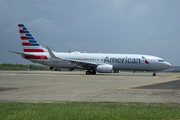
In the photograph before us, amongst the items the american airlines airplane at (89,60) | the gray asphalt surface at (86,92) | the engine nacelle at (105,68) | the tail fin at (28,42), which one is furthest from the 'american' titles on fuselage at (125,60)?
the gray asphalt surface at (86,92)

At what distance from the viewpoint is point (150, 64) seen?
1469 inches

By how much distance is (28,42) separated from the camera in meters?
41.2

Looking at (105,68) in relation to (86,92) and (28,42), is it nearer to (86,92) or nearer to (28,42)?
(28,42)

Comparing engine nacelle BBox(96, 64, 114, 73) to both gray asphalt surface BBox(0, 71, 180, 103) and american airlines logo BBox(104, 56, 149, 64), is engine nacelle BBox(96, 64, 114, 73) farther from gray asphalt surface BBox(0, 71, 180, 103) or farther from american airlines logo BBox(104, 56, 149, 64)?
gray asphalt surface BBox(0, 71, 180, 103)

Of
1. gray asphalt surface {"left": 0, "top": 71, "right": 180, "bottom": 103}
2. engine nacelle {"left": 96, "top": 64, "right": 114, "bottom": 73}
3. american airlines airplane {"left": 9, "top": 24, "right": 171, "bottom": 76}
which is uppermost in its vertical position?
american airlines airplane {"left": 9, "top": 24, "right": 171, "bottom": 76}

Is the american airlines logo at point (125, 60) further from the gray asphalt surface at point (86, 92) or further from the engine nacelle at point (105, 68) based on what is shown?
the gray asphalt surface at point (86, 92)

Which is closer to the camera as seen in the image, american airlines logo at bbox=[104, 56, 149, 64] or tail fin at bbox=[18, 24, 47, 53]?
american airlines logo at bbox=[104, 56, 149, 64]

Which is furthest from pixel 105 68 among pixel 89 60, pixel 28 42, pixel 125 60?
pixel 28 42

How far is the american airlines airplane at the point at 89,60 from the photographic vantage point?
122ft

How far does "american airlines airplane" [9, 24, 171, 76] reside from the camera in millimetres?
37331

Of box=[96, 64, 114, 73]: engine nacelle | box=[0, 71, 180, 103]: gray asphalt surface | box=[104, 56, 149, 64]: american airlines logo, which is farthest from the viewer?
box=[104, 56, 149, 64]: american airlines logo

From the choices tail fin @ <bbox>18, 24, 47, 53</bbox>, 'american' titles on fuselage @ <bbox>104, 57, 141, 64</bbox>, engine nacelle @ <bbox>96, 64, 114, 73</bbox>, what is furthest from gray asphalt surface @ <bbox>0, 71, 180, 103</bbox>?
tail fin @ <bbox>18, 24, 47, 53</bbox>

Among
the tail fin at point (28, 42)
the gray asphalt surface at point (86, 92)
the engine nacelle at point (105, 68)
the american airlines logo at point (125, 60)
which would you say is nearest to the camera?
the gray asphalt surface at point (86, 92)

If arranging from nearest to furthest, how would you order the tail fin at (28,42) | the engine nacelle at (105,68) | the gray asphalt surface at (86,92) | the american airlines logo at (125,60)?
the gray asphalt surface at (86,92) < the engine nacelle at (105,68) < the american airlines logo at (125,60) < the tail fin at (28,42)
